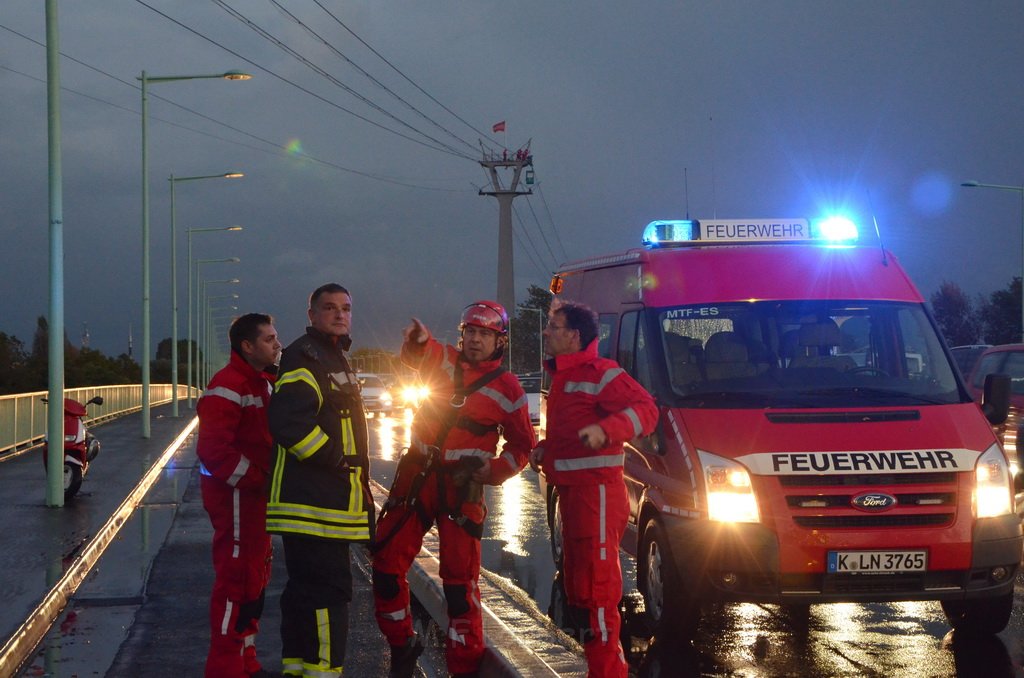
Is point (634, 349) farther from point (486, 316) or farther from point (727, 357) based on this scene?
point (486, 316)

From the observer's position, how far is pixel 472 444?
6.49m

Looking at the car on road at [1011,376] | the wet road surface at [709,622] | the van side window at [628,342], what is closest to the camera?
the wet road surface at [709,622]

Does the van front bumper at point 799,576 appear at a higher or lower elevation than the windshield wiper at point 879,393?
lower

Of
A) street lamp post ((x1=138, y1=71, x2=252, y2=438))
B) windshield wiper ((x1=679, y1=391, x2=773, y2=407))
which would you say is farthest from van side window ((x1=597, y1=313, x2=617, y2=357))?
street lamp post ((x1=138, y1=71, x2=252, y2=438))

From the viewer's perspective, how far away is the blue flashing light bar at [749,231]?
9.24 meters

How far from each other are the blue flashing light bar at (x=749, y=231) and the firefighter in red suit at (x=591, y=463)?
106 inches

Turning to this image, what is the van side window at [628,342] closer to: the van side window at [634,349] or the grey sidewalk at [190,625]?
the van side window at [634,349]

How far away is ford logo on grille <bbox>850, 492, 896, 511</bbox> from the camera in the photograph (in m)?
7.20

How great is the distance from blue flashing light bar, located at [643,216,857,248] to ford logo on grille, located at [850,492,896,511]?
2559 millimetres

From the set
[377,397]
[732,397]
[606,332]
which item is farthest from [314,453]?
[377,397]

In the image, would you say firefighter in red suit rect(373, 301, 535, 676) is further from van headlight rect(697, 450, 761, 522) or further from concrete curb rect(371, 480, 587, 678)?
van headlight rect(697, 450, 761, 522)

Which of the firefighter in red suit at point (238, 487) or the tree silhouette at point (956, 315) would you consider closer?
the firefighter in red suit at point (238, 487)

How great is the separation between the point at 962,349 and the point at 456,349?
11.7m

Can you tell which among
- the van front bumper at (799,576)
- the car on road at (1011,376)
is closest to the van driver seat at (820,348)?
the van front bumper at (799,576)
